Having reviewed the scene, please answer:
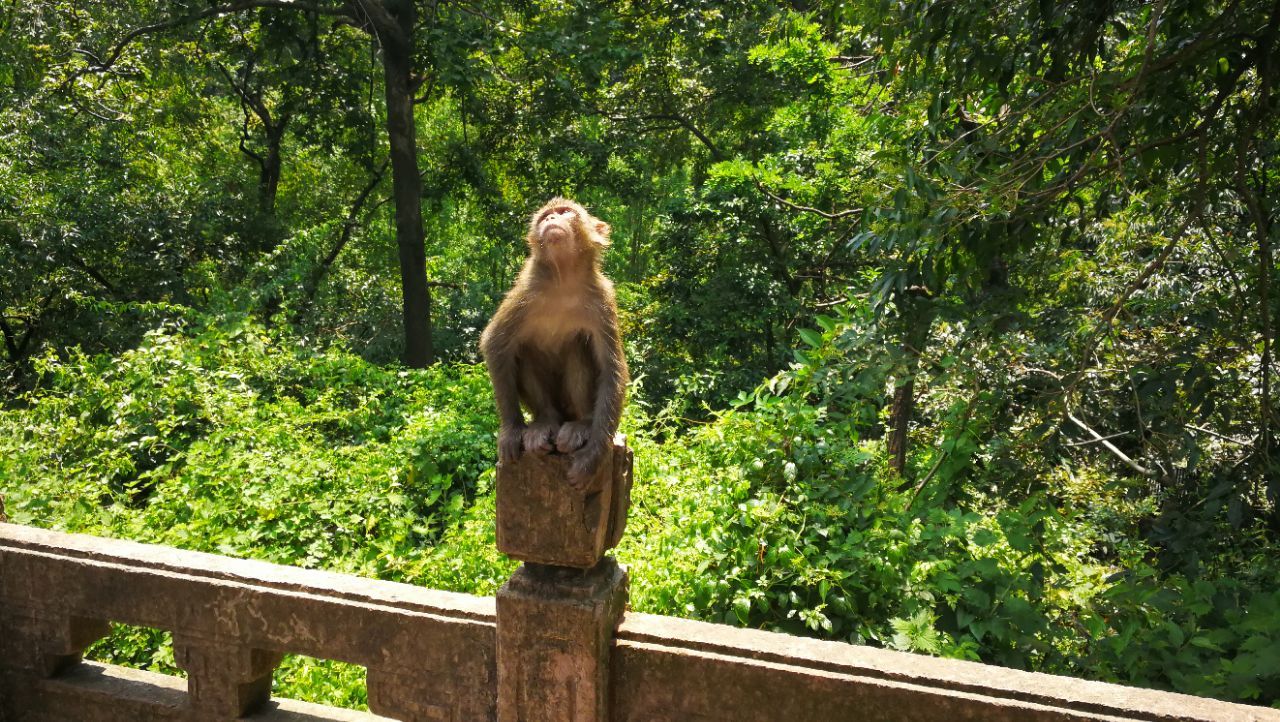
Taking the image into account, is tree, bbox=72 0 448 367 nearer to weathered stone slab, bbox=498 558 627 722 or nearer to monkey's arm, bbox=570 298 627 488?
monkey's arm, bbox=570 298 627 488

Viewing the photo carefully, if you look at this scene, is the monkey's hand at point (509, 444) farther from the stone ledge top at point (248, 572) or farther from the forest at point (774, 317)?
the forest at point (774, 317)

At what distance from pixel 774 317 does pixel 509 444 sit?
6.90 metres

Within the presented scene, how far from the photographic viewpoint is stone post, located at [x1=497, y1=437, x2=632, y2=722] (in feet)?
7.70

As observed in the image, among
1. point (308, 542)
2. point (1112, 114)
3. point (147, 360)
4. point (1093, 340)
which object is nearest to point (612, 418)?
point (1093, 340)

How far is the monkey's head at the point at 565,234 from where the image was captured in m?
2.63

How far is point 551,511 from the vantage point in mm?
2344

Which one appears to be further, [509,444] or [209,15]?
[209,15]

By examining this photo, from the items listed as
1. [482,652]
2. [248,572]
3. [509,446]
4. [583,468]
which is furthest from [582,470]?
[248,572]

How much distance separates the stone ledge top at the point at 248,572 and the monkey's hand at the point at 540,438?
614 mm

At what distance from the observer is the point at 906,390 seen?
5086 millimetres

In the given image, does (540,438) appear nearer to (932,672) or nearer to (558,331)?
(558,331)

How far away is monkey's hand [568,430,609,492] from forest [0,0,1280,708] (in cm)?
174

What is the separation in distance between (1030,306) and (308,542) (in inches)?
177

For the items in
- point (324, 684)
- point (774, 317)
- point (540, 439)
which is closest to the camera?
point (540, 439)
